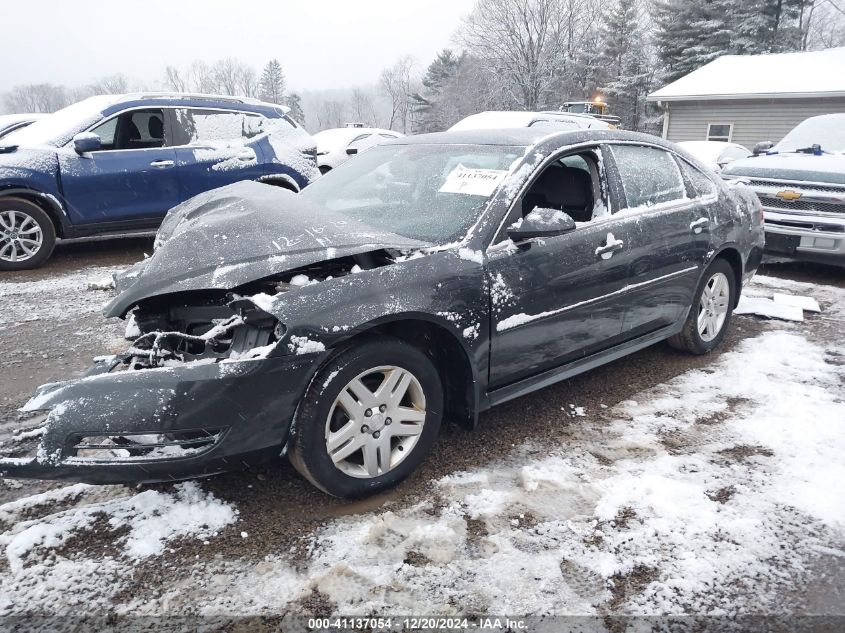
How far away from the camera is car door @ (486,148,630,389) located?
9.53ft

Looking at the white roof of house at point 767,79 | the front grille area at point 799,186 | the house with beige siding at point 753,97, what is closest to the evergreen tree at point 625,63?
the white roof of house at point 767,79

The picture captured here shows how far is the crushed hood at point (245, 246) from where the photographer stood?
2.52 meters

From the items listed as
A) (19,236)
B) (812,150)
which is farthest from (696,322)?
(19,236)

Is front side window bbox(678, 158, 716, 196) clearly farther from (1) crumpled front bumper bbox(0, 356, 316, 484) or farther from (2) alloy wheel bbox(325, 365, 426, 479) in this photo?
(1) crumpled front bumper bbox(0, 356, 316, 484)

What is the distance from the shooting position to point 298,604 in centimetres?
206

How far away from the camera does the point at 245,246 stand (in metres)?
2.65

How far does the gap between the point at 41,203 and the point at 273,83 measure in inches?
3287

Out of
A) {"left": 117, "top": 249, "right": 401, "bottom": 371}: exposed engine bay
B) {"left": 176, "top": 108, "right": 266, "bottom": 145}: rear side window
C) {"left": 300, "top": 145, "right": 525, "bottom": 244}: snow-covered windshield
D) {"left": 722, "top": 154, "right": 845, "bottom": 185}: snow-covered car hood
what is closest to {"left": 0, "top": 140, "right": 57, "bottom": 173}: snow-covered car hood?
{"left": 176, "top": 108, "right": 266, "bottom": 145}: rear side window

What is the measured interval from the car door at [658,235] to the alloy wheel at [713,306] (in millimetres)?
309

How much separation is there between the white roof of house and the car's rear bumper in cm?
1506

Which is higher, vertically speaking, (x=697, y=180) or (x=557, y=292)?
(x=697, y=180)

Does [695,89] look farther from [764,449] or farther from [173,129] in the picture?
[764,449]

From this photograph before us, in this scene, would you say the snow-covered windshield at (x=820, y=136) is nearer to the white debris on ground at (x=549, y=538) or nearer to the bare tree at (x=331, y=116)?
the white debris on ground at (x=549, y=538)

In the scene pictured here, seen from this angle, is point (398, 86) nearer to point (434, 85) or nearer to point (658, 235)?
point (434, 85)
